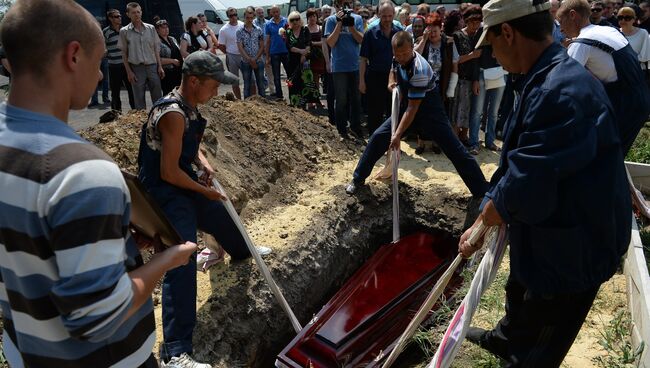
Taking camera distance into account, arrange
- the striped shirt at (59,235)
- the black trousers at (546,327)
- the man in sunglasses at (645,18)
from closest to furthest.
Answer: the striped shirt at (59,235) → the black trousers at (546,327) → the man in sunglasses at (645,18)

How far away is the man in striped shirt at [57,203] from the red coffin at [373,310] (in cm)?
221

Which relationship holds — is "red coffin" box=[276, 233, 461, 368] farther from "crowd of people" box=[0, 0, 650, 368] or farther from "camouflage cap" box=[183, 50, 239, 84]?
"camouflage cap" box=[183, 50, 239, 84]

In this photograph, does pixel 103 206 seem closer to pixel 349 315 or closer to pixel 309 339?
pixel 309 339

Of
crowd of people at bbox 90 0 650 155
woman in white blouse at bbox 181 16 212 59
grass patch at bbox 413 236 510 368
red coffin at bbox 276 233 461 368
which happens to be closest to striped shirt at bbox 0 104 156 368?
red coffin at bbox 276 233 461 368

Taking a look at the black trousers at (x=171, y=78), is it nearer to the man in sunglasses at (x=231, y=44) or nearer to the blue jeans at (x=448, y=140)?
the man in sunglasses at (x=231, y=44)

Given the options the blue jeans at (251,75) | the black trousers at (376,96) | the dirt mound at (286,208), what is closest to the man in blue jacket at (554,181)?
the dirt mound at (286,208)

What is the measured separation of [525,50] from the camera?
6.70 feet

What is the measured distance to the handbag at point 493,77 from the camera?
249 inches

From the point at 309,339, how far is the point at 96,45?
267 centimetres

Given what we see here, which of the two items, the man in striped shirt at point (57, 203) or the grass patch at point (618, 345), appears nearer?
the man in striped shirt at point (57, 203)

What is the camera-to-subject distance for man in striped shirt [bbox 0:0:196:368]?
1152 millimetres

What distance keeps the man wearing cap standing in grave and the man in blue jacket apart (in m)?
1.58

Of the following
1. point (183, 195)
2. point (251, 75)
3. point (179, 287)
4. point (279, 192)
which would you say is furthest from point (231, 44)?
point (179, 287)

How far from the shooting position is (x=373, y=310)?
150 inches
